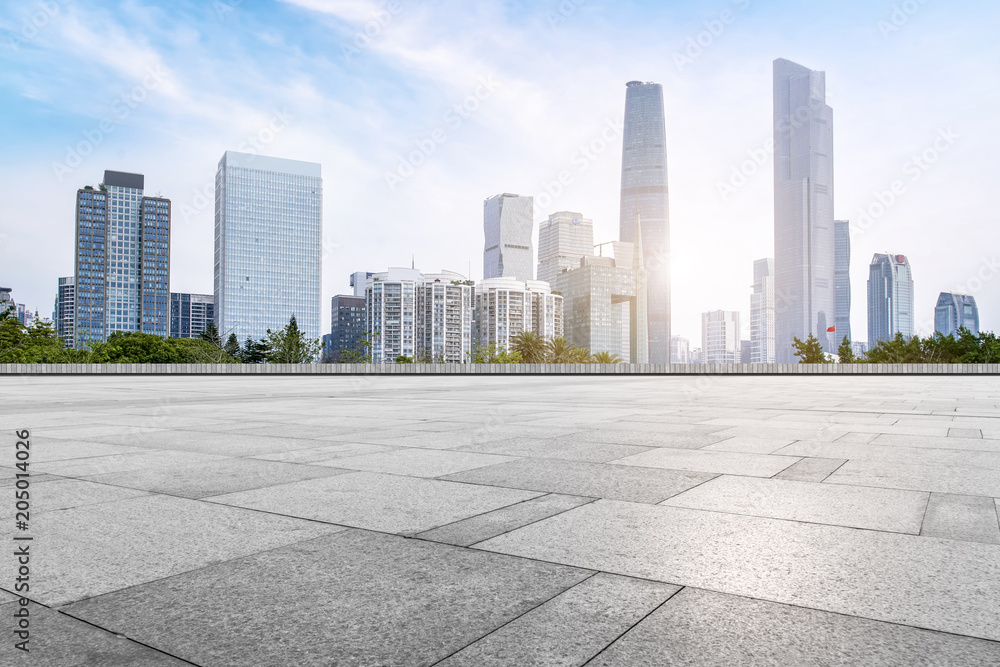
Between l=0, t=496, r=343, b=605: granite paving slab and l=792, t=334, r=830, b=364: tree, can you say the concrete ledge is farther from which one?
l=0, t=496, r=343, b=605: granite paving slab

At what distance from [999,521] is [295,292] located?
193 m

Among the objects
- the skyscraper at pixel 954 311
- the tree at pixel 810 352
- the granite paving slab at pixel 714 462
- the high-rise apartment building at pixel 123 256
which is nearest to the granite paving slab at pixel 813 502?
the granite paving slab at pixel 714 462

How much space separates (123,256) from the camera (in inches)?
7156

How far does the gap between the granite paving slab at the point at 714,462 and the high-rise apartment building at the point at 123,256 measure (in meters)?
187

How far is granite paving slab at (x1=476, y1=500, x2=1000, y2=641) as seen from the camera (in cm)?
254

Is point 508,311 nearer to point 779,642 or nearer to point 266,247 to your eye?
point 266,247

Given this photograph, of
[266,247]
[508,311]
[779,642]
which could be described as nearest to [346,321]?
[266,247]

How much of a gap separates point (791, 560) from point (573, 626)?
1.36 metres

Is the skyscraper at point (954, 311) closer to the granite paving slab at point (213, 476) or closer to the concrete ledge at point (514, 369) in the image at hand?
the concrete ledge at point (514, 369)

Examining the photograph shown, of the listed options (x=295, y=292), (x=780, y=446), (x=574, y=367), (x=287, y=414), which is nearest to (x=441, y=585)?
(x=780, y=446)

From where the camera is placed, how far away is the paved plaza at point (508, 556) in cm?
222

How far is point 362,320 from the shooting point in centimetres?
17175

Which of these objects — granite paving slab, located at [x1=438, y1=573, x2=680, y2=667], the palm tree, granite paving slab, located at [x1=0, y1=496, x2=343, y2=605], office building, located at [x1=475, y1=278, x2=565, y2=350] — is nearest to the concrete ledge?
the palm tree

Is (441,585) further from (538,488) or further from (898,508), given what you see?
(898,508)
